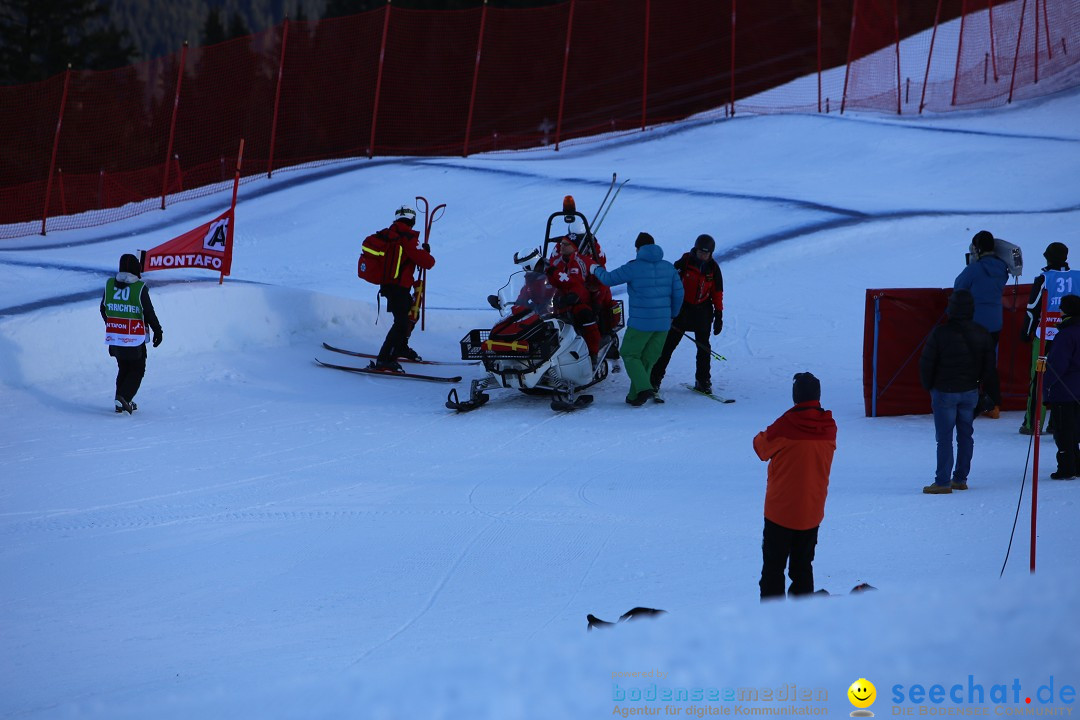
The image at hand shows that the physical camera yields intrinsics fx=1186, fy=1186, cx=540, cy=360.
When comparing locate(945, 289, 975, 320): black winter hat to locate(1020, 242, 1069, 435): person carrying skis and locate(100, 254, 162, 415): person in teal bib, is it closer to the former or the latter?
locate(1020, 242, 1069, 435): person carrying skis

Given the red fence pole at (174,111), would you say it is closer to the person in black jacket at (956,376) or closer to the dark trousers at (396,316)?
the dark trousers at (396,316)

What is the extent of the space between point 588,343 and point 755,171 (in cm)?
1036

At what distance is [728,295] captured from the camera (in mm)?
14789

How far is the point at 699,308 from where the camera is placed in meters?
11.0

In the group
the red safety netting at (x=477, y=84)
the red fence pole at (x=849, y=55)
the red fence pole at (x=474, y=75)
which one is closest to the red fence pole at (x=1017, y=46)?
the red safety netting at (x=477, y=84)

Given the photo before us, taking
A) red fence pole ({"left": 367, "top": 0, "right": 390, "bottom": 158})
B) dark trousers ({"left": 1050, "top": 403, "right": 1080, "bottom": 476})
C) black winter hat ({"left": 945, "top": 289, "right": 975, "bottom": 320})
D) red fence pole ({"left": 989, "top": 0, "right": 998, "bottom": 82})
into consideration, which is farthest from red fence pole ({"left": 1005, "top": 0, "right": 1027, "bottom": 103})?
black winter hat ({"left": 945, "top": 289, "right": 975, "bottom": 320})

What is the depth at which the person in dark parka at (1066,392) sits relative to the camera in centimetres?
769

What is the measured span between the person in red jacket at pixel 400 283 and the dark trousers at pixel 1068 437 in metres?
6.27

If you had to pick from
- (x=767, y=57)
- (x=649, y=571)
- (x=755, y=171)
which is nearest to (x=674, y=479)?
(x=649, y=571)

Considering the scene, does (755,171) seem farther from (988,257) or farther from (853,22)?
(988,257)

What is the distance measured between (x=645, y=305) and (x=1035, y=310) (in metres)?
3.21

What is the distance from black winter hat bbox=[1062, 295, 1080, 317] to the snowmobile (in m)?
4.20

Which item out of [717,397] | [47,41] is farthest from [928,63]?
[47,41]

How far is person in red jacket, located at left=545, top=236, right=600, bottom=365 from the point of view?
10.6 meters
